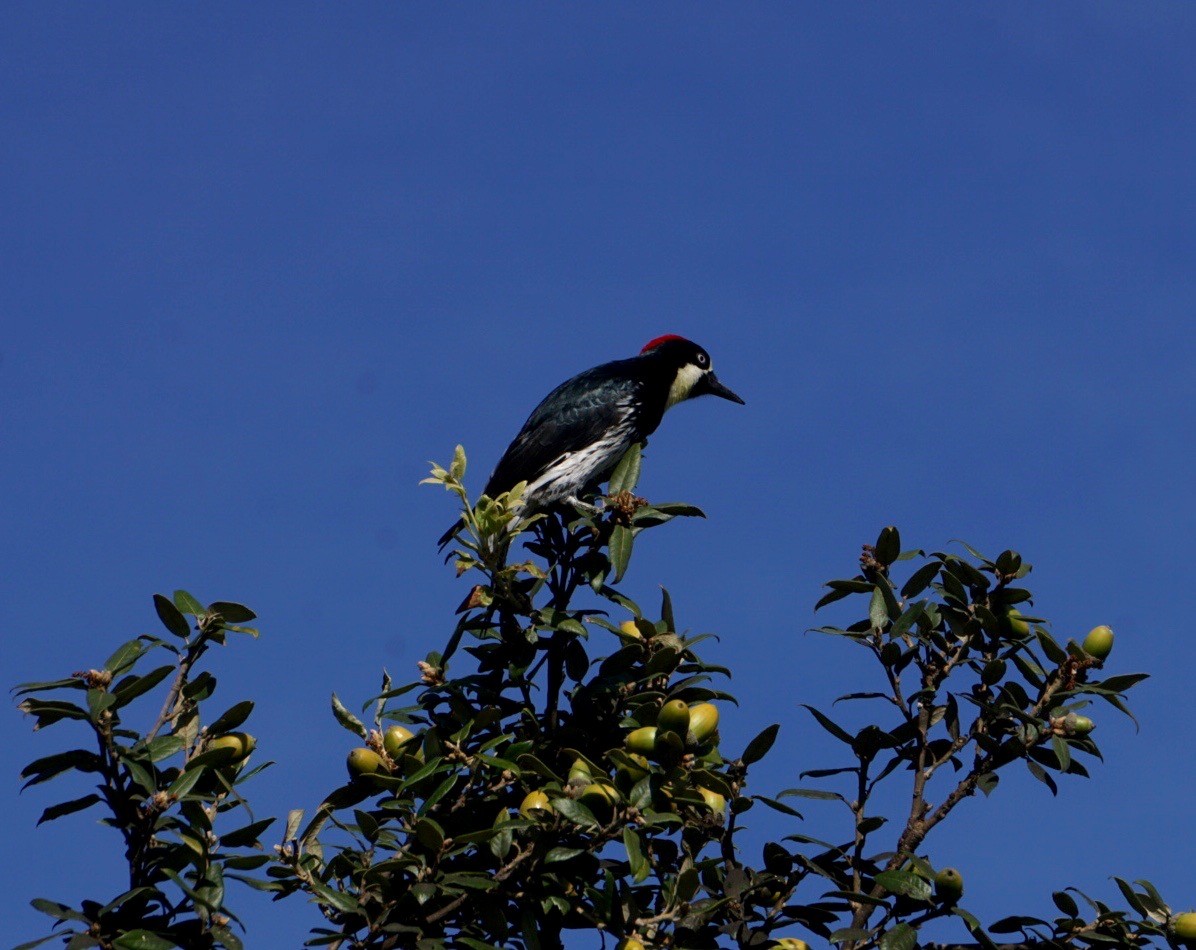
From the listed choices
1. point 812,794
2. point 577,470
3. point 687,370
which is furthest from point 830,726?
point 687,370

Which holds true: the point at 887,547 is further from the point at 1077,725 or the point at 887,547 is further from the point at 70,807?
the point at 70,807

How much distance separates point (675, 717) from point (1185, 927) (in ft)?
4.26

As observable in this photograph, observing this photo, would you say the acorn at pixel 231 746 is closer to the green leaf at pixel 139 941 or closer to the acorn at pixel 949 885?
the green leaf at pixel 139 941

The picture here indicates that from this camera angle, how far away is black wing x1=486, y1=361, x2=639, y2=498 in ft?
23.2

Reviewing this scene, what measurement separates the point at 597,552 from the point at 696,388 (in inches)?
168

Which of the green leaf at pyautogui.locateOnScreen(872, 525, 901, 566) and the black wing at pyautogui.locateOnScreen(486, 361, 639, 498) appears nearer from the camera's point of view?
the green leaf at pyautogui.locateOnScreen(872, 525, 901, 566)

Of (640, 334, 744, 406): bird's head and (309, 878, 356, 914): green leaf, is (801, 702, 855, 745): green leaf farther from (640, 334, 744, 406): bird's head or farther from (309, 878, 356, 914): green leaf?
(640, 334, 744, 406): bird's head

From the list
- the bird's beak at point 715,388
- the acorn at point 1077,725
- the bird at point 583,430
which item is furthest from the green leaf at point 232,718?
the bird's beak at point 715,388

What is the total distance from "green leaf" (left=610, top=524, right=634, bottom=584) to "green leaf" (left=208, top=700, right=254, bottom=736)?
111 centimetres

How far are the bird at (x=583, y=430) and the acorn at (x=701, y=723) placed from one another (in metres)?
2.76

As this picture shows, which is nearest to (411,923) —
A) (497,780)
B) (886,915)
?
(497,780)

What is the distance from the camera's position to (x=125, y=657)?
11.1 ft

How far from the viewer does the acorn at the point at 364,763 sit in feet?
12.9

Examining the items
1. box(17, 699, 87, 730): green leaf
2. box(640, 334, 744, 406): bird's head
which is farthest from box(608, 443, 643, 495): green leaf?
box(640, 334, 744, 406): bird's head
